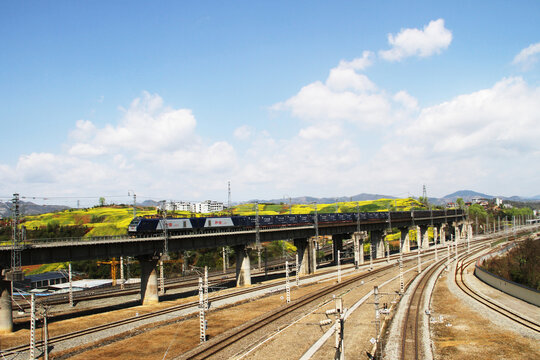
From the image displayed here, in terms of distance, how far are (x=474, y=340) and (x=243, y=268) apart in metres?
42.6

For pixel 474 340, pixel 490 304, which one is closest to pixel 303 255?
pixel 490 304

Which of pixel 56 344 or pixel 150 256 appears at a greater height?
pixel 150 256

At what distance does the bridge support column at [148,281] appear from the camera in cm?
5444

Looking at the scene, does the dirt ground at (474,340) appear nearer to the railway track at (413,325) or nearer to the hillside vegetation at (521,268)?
the railway track at (413,325)

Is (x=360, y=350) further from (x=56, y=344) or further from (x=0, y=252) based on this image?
(x=0, y=252)

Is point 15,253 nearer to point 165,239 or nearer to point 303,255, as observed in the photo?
point 165,239

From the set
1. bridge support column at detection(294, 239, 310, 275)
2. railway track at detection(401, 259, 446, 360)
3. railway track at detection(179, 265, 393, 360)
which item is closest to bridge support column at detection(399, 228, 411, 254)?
bridge support column at detection(294, 239, 310, 275)

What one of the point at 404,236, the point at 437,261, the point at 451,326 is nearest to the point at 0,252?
the point at 451,326

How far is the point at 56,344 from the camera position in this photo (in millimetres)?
35188

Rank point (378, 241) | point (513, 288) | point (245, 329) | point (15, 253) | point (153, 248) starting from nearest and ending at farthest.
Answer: point (245, 329), point (15, 253), point (513, 288), point (153, 248), point (378, 241)

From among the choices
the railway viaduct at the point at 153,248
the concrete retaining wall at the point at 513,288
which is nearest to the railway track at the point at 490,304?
the concrete retaining wall at the point at 513,288

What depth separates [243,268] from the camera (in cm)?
6856

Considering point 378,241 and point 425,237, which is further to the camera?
point 425,237

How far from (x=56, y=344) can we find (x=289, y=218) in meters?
49.5
